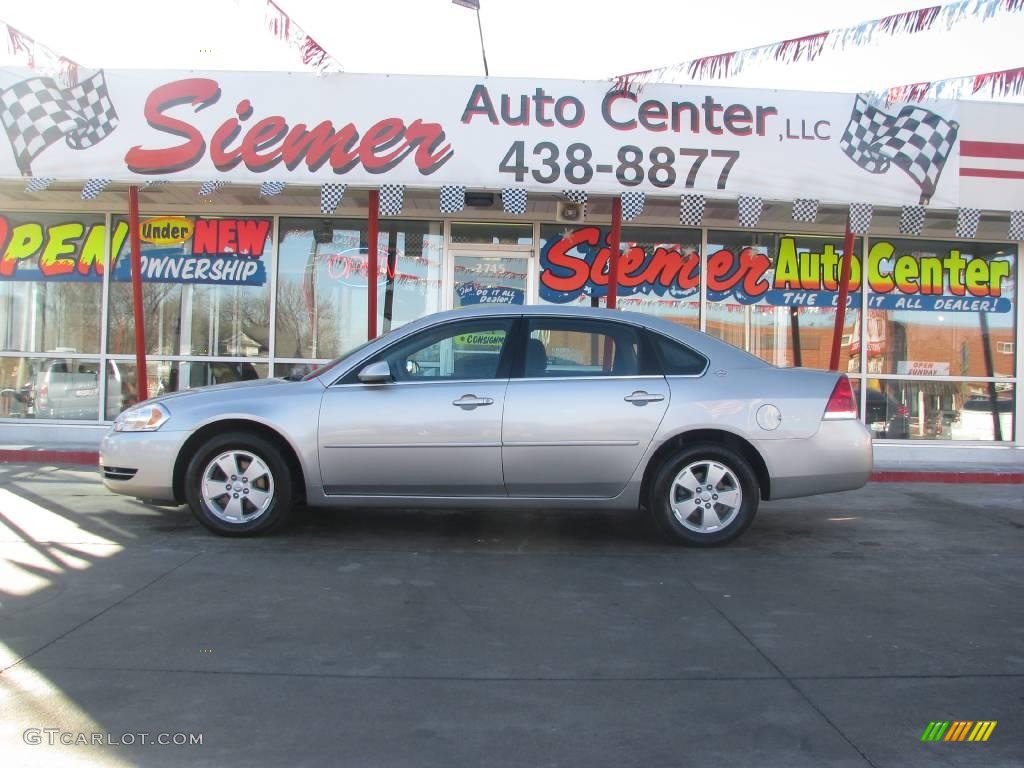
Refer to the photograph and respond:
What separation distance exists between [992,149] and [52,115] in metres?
9.98

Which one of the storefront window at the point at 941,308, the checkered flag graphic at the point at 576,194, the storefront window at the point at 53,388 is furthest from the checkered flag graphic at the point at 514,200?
the storefront window at the point at 53,388

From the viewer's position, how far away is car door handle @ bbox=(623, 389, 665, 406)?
5.80 meters

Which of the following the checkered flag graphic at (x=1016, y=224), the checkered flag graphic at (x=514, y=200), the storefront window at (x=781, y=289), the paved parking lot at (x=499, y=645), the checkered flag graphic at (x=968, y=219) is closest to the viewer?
the paved parking lot at (x=499, y=645)

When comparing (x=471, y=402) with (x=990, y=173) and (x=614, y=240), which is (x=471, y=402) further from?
(x=990, y=173)

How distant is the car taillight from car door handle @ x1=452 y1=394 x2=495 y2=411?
2.22m

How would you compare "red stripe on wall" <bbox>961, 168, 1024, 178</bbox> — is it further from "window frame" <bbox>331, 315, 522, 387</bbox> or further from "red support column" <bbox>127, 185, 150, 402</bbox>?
"red support column" <bbox>127, 185, 150, 402</bbox>

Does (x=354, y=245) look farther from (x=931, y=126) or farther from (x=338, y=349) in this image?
(x=931, y=126)

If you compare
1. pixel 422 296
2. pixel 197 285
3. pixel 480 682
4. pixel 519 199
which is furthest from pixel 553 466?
pixel 197 285

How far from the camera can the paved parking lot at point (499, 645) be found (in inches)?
123

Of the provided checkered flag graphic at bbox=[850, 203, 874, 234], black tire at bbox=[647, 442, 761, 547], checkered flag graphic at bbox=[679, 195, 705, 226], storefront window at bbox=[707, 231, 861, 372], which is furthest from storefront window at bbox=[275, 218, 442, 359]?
black tire at bbox=[647, 442, 761, 547]

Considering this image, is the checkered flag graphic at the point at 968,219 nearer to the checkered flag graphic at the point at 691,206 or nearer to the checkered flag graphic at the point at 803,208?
the checkered flag graphic at the point at 803,208

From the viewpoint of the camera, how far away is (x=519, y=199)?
905 centimetres

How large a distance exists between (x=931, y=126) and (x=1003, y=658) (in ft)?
23.6

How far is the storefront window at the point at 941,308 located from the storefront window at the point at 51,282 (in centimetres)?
983
